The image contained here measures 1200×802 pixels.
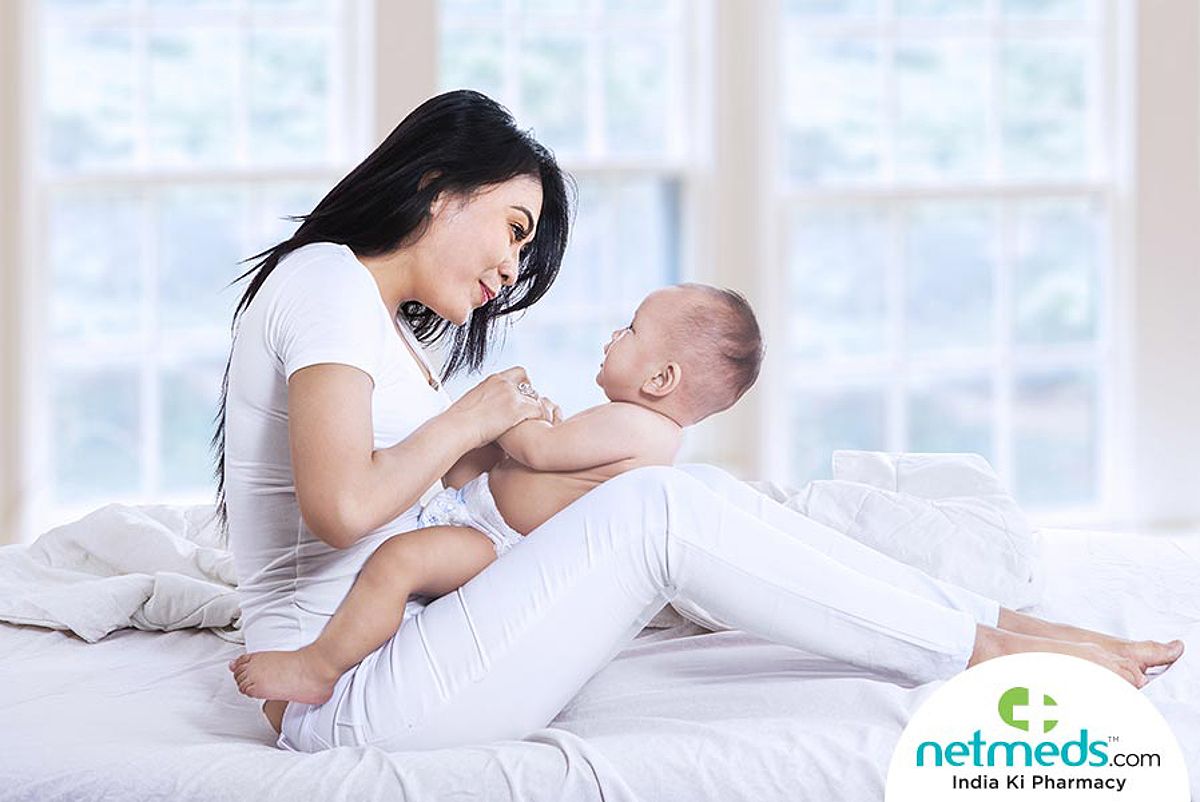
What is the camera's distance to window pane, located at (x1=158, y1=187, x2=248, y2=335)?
14.0 feet

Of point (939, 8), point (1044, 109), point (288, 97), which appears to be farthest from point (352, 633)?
point (1044, 109)

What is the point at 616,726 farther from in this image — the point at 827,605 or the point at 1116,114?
the point at 1116,114

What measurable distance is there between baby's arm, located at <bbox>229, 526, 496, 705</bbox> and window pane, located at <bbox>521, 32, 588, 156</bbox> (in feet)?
8.66

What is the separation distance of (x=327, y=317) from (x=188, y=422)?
263 cm

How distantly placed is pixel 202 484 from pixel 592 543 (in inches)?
110

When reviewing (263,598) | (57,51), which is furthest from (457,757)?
(57,51)

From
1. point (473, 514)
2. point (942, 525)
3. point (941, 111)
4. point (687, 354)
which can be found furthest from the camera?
point (941, 111)

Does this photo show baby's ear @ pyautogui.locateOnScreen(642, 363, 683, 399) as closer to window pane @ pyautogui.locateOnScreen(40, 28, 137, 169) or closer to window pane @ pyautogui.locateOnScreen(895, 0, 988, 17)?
window pane @ pyautogui.locateOnScreen(40, 28, 137, 169)

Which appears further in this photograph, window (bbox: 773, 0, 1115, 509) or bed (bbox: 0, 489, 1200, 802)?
window (bbox: 773, 0, 1115, 509)

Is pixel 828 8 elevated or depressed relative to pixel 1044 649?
elevated

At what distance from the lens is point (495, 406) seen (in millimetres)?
1981

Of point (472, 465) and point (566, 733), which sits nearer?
point (566, 733)

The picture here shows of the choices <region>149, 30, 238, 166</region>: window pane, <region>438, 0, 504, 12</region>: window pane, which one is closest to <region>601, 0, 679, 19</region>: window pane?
<region>438, 0, 504, 12</region>: window pane

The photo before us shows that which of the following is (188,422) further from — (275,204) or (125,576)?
(125,576)
